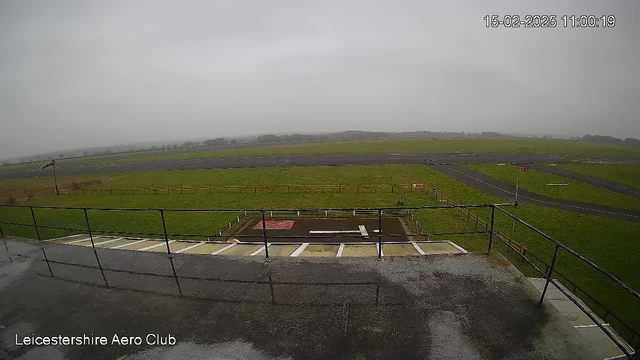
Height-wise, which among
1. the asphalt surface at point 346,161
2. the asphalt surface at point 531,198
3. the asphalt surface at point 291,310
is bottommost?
the asphalt surface at point 531,198

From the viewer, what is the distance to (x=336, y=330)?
10.9 feet

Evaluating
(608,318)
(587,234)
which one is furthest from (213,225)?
(587,234)

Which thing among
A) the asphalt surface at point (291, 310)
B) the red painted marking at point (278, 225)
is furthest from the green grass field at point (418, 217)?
the asphalt surface at point (291, 310)

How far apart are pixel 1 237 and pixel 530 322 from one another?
12706 mm

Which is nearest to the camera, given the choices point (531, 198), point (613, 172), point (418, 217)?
point (418, 217)

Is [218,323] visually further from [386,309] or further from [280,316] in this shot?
[386,309]

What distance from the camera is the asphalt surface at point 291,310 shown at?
3.08 meters

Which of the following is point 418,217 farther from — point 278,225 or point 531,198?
point 531,198

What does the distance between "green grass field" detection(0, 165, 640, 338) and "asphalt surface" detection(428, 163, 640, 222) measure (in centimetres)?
181

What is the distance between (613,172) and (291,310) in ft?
196

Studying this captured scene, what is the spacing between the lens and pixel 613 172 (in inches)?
1603

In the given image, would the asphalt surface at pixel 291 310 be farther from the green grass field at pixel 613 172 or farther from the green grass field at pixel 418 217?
the green grass field at pixel 613 172

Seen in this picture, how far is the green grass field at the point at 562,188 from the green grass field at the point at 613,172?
6990 millimetres

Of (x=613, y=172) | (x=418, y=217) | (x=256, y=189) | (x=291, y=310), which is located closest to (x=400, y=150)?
(x=613, y=172)
